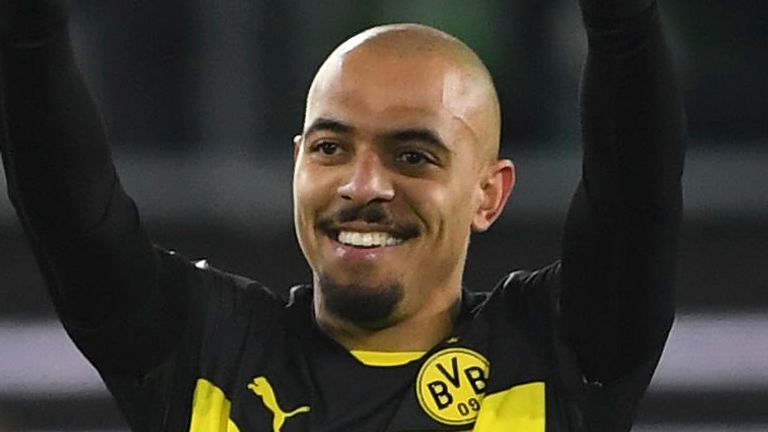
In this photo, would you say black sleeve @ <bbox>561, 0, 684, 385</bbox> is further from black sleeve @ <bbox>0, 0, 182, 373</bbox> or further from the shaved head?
black sleeve @ <bbox>0, 0, 182, 373</bbox>

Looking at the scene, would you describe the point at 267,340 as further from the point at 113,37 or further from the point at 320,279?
the point at 113,37

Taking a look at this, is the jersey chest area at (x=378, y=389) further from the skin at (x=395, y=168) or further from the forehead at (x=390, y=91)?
the forehead at (x=390, y=91)

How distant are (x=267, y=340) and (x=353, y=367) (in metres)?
0.09

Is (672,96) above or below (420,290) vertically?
above

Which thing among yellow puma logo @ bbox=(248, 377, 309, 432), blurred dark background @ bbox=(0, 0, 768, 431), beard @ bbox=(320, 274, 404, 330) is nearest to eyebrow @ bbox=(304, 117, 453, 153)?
beard @ bbox=(320, 274, 404, 330)

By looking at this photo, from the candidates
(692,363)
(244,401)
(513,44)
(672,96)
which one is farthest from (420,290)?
(513,44)

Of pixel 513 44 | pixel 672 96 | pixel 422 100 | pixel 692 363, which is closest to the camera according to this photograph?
pixel 672 96

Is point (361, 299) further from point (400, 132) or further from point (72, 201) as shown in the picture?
point (72, 201)

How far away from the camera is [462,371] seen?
1.66 meters

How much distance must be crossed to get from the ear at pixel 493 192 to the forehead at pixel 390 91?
8cm

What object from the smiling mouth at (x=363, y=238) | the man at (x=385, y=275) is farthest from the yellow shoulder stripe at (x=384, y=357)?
the smiling mouth at (x=363, y=238)

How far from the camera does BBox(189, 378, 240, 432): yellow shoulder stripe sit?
1608 millimetres

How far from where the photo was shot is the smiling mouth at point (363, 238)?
1.59 metres

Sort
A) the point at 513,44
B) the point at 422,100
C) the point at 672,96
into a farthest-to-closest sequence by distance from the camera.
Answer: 1. the point at 513,44
2. the point at 422,100
3. the point at 672,96
